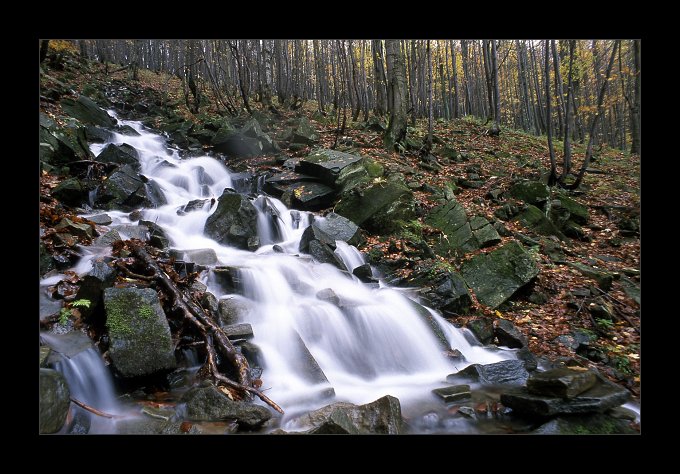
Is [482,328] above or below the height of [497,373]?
above

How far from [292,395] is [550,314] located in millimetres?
4713

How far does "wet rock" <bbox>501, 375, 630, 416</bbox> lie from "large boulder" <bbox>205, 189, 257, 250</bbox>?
6082 mm

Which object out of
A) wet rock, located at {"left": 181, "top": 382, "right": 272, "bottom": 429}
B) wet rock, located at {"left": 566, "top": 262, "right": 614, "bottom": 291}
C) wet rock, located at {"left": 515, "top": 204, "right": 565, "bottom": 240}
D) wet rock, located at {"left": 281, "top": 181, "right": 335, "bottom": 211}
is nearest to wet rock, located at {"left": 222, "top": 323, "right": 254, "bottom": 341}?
wet rock, located at {"left": 181, "top": 382, "right": 272, "bottom": 429}

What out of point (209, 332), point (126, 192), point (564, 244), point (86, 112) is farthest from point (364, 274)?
point (86, 112)

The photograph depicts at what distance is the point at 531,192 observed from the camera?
9.98 m

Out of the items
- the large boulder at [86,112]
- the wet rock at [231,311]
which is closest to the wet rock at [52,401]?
the wet rock at [231,311]

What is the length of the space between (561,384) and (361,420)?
206 cm

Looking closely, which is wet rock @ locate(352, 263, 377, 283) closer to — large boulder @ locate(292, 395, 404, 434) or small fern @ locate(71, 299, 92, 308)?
large boulder @ locate(292, 395, 404, 434)

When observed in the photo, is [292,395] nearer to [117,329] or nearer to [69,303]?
[117,329]

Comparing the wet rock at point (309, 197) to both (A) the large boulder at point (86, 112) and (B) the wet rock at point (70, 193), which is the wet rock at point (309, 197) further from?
(A) the large boulder at point (86, 112)

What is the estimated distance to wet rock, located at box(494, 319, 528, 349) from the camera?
587cm

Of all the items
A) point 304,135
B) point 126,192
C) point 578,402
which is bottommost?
point 578,402

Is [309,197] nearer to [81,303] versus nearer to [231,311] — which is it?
[231,311]
